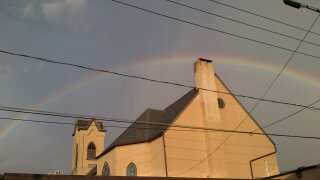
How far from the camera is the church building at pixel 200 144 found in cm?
3053

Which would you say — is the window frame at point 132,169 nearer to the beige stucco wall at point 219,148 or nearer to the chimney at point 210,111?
the beige stucco wall at point 219,148

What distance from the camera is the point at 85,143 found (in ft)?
213

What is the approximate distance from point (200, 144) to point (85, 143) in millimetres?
38455

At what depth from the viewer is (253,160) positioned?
3297cm

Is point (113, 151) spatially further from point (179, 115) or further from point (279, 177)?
point (279, 177)

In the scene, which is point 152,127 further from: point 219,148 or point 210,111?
point 219,148

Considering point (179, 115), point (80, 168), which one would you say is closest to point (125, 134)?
point (179, 115)

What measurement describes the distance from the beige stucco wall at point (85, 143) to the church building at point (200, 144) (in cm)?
2574

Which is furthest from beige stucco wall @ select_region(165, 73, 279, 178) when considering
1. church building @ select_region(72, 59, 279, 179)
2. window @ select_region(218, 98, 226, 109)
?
window @ select_region(218, 98, 226, 109)

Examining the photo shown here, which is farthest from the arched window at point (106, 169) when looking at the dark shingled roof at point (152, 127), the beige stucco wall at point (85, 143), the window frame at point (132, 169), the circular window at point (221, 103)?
the beige stucco wall at point (85, 143)

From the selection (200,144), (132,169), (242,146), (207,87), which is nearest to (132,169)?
(132,169)

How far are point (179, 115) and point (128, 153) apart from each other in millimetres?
6693

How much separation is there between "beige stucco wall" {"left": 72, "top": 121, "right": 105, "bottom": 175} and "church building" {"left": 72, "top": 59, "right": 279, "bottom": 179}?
84.4 feet

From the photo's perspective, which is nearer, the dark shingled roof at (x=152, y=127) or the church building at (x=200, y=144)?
the church building at (x=200, y=144)
